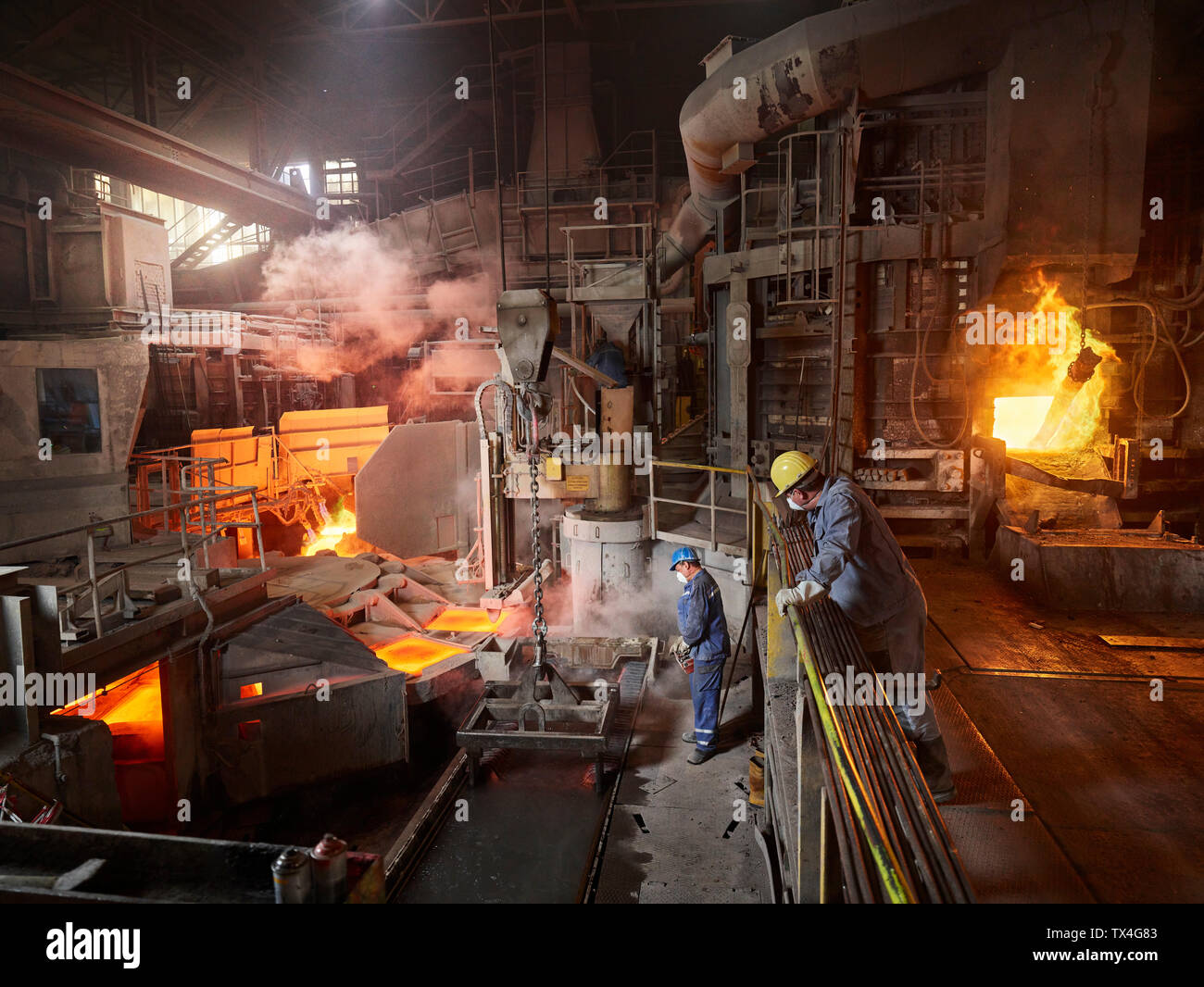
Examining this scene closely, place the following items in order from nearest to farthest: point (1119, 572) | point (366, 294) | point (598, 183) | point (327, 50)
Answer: point (1119, 572), point (598, 183), point (366, 294), point (327, 50)

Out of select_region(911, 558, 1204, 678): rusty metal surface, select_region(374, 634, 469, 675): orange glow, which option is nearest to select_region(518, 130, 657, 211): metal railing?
select_region(374, 634, 469, 675): orange glow

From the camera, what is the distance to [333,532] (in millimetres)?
18172

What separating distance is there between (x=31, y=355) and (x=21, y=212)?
887 centimetres

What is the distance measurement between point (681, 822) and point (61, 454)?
34.5 feet

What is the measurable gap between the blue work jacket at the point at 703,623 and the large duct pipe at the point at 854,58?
5557mm

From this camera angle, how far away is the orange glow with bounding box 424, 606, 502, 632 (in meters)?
12.2

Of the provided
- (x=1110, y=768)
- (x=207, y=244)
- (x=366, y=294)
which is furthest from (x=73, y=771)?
(x=207, y=244)

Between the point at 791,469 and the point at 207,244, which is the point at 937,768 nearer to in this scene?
the point at 791,469

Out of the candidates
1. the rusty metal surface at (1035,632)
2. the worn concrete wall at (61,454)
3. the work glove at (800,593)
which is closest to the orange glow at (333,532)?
the worn concrete wall at (61,454)

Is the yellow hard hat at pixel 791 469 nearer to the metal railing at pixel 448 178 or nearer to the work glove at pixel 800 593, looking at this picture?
the work glove at pixel 800 593

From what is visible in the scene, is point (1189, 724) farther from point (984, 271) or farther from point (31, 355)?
point (31, 355)

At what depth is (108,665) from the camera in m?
7.35

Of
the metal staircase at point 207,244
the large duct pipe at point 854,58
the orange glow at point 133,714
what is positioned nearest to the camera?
the large duct pipe at point 854,58

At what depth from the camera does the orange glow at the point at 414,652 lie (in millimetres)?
11023
